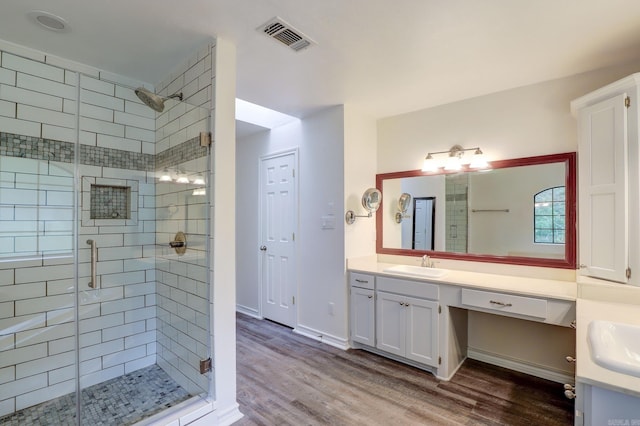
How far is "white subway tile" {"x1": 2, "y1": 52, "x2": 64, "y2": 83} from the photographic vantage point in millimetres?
1969

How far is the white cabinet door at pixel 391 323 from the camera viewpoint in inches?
106

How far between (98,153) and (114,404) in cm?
179

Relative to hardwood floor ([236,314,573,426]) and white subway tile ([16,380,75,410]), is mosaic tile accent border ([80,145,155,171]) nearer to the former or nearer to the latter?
white subway tile ([16,380,75,410])

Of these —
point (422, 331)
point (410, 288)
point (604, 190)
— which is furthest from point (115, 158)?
point (604, 190)

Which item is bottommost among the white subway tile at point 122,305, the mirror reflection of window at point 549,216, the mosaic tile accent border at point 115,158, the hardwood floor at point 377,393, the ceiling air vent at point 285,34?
the hardwood floor at point 377,393

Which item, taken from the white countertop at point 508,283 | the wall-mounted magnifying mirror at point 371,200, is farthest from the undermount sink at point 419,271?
the wall-mounted magnifying mirror at point 371,200

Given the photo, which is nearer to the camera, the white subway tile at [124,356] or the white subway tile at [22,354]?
the white subway tile at [22,354]

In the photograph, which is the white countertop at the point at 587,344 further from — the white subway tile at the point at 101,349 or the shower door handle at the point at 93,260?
the white subway tile at the point at 101,349

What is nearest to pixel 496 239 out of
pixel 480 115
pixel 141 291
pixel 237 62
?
pixel 480 115

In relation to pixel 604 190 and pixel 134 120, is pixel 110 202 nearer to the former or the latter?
pixel 134 120

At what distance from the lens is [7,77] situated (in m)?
1.96

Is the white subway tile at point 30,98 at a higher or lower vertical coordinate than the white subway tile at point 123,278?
higher

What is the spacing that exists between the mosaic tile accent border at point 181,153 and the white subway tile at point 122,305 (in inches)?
43.7

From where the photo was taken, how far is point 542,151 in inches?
100
